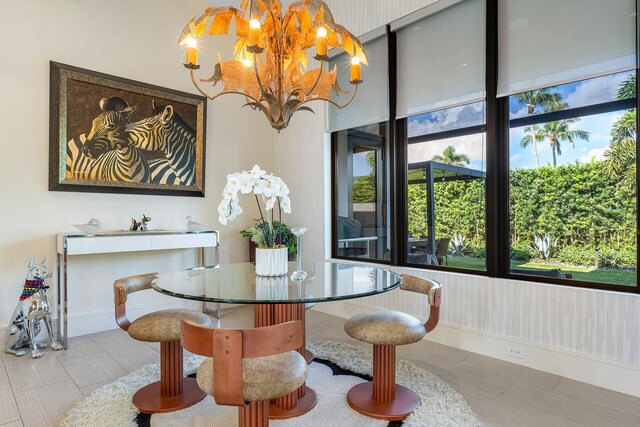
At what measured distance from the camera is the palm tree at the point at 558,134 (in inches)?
109

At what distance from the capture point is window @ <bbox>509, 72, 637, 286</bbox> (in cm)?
257

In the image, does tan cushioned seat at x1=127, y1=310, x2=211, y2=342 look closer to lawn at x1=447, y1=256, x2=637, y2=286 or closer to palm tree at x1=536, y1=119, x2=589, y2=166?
lawn at x1=447, y1=256, x2=637, y2=286

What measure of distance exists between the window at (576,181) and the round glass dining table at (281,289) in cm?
144

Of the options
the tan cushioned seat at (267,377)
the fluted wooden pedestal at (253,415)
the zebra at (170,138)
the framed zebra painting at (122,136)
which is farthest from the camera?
the zebra at (170,138)

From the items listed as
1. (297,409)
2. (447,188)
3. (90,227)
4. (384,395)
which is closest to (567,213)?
(447,188)

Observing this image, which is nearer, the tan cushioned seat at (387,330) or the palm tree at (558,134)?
the tan cushioned seat at (387,330)

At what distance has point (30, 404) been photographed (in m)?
2.24

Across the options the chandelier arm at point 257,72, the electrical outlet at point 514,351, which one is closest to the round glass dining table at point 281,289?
the chandelier arm at point 257,72

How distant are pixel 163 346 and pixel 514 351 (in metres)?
2.57

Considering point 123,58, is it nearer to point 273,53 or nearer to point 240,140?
point 240,140

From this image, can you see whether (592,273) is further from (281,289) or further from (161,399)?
(161,399)

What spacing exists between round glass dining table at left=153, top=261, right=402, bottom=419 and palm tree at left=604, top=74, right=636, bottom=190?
1.76 meters

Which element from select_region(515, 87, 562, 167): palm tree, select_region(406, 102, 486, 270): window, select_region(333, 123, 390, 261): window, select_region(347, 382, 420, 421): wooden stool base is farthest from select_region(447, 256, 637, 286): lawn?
select_region(347, 382, 420, 421): wooden stool base

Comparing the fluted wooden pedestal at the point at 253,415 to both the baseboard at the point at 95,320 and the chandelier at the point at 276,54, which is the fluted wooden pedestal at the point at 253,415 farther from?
the baseboard at the point at 95,320
